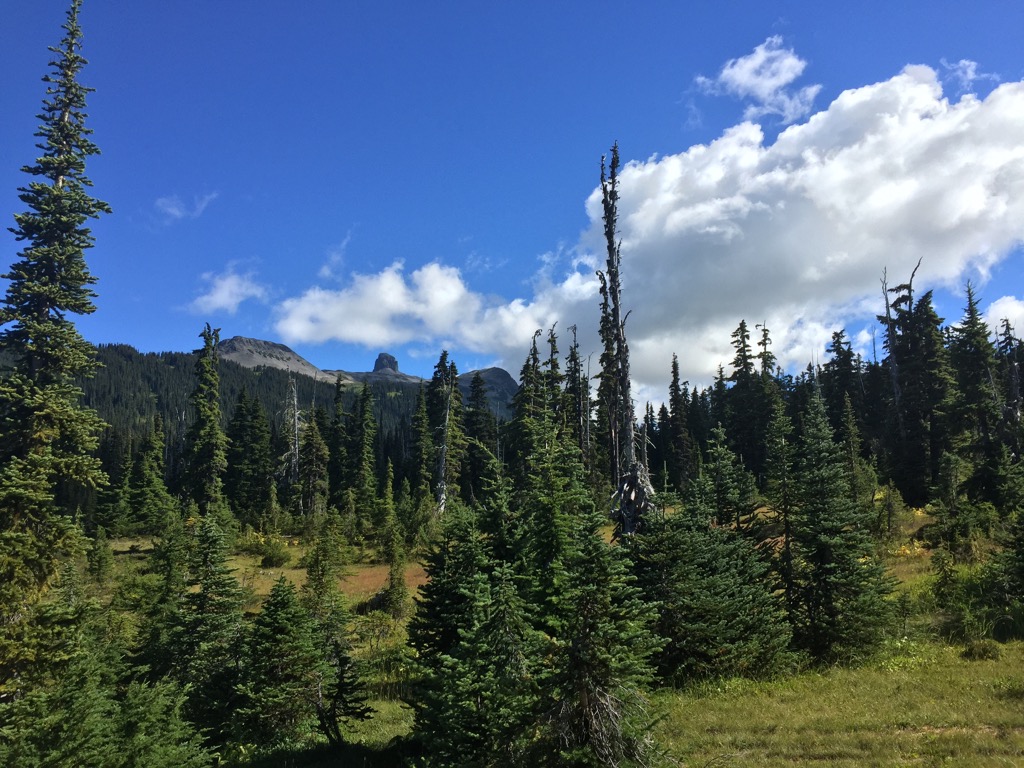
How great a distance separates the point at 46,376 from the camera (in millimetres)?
18672

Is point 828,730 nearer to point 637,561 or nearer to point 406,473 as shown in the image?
point 637,561

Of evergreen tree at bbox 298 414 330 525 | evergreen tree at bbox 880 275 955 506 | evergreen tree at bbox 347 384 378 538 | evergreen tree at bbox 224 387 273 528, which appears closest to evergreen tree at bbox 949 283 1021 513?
evergreen tree at bbox 880 275 955 506

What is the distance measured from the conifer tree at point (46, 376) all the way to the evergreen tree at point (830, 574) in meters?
21.9

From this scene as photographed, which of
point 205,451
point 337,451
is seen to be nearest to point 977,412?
point 205,451

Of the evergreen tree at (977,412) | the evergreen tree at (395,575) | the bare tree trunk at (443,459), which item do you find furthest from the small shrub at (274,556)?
the evergreen tree at (977,412)

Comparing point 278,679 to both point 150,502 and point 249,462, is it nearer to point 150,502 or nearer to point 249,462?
point 150,502

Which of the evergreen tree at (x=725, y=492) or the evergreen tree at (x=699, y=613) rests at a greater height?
the evergreen tree at (x=725, y=492)

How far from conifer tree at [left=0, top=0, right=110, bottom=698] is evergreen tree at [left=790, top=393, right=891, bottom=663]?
21.9 metres

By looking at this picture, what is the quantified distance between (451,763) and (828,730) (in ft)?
27.0

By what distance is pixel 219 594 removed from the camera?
1945cm

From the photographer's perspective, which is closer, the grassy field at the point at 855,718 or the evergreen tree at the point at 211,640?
the grassy field at the point at 855,718

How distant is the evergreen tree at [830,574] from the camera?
1706 centimetres

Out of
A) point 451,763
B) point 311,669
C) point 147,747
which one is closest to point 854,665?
point 451,763

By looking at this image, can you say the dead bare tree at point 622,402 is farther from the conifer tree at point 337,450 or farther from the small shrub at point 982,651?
the conifer tree at point 337,450
